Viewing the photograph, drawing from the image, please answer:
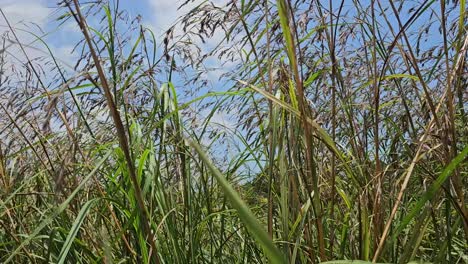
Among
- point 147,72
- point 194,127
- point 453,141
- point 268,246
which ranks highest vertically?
point 147,72

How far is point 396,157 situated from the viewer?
1651 mm

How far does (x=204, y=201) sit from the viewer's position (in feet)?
5.44

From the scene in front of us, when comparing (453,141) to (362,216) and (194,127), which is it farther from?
(194,127)

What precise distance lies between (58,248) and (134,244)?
0.68ft

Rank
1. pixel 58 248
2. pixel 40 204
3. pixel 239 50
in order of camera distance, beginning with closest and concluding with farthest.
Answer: pixel 58 248 < pixel 239 50 < pixel 40 204

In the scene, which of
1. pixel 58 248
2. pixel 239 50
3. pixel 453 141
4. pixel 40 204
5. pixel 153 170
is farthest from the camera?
pixel 40 204

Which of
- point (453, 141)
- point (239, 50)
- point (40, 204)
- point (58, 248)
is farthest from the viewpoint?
point (40, 204)

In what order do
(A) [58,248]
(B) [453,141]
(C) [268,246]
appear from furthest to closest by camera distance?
(A) [58,248] < (B) [453,141] < (C) [268,246]

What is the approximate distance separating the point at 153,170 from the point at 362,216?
1.57ft

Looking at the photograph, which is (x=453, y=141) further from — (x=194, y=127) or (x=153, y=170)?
(x=194, y=127)

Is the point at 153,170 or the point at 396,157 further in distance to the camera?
the point at 396,157

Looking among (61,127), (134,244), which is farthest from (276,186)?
(61,127)

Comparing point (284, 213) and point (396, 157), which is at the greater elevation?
point (396, 157)

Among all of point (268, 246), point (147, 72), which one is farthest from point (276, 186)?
point (268, 246)
